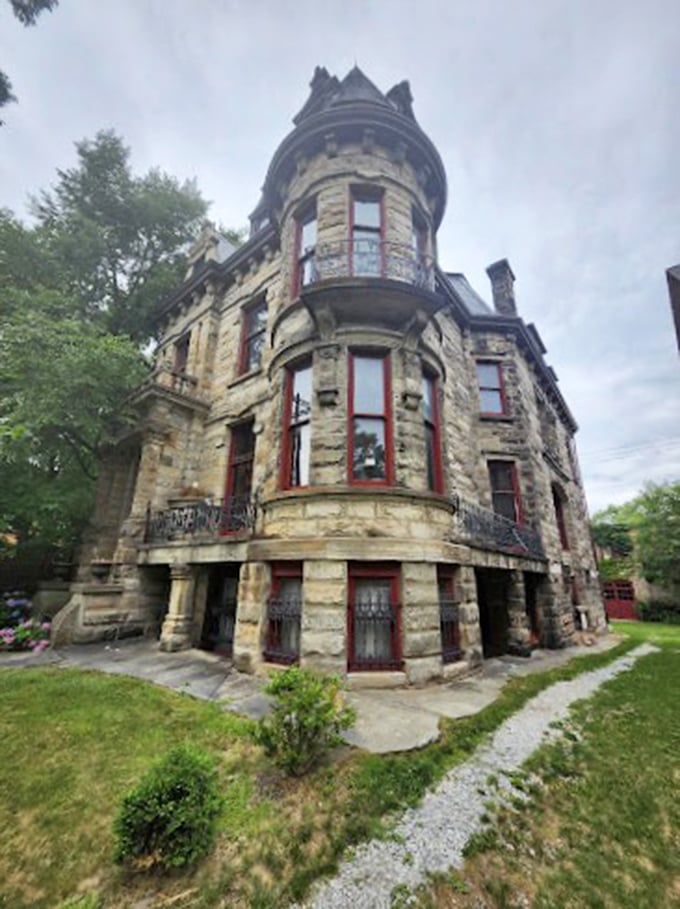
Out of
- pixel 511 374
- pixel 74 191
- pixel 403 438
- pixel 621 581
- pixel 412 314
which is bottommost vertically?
pixel 621 581

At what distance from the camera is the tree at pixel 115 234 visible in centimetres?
A: 1496

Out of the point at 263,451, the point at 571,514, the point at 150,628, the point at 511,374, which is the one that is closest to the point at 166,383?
the point at 263,451

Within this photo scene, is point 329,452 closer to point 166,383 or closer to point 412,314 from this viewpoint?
point 412,314

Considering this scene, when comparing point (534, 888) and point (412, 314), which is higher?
point (412, 314)

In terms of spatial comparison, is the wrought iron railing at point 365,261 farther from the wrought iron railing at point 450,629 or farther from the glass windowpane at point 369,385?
the wrought iron railing at point 450,629

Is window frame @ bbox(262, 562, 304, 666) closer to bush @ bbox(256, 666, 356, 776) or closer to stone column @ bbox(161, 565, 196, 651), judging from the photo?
bush @ bbox(256, 666, 356, 776)

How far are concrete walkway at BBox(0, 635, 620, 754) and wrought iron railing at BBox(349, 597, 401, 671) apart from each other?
523 millimetres

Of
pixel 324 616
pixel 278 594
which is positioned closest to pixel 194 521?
pixel 278 594

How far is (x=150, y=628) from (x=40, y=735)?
6162 millimetres

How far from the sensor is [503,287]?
51.8 feet

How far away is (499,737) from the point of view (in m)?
4.46

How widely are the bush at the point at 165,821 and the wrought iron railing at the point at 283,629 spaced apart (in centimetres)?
405

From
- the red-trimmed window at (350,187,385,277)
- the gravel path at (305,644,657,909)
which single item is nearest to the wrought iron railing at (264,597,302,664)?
the gravel path at (305,644,657,909)

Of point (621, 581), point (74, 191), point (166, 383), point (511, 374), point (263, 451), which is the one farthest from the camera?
point (621, 581)
